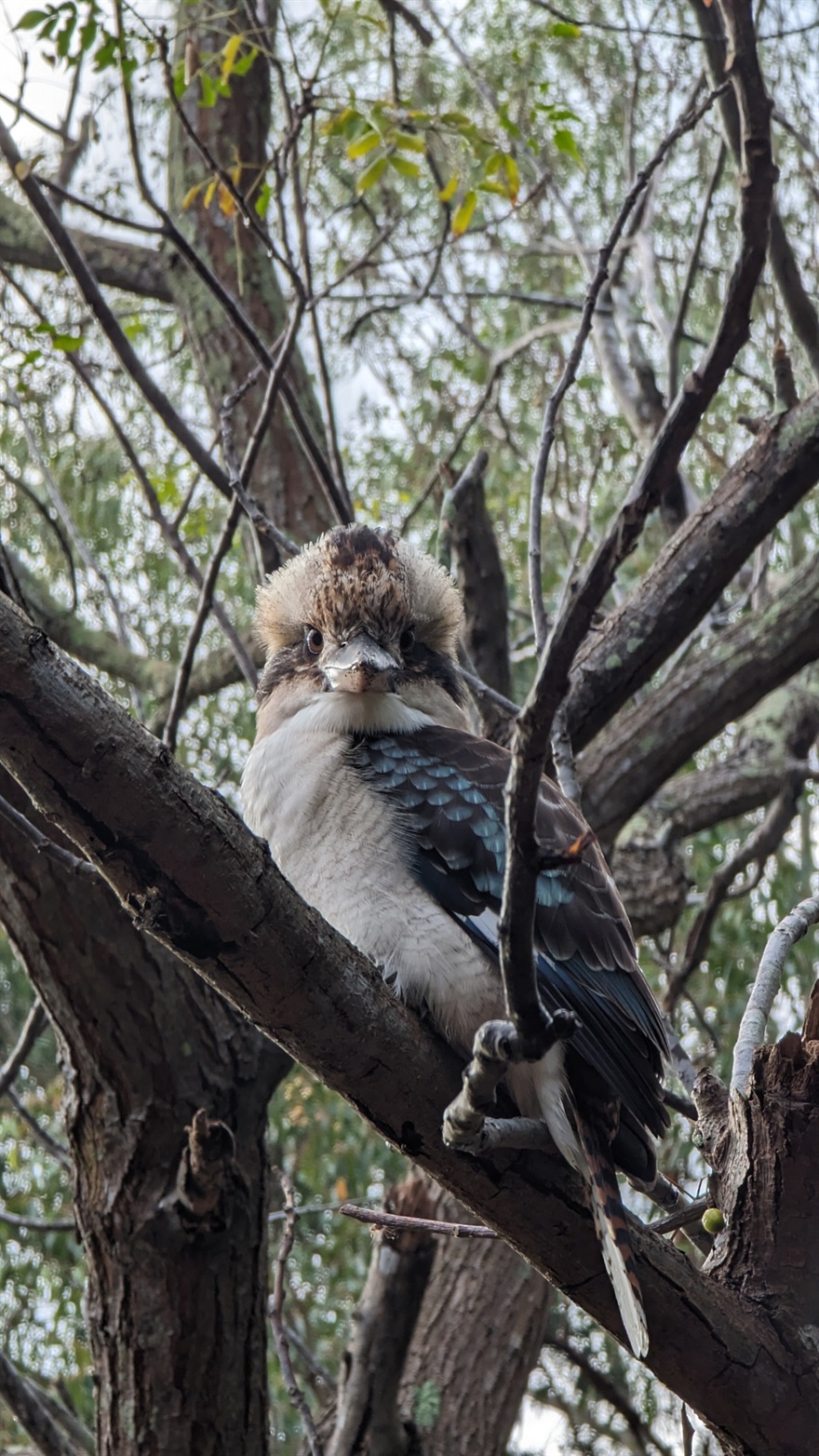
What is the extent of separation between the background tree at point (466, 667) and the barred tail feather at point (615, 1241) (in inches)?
2.1

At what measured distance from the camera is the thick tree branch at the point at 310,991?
1327 mm

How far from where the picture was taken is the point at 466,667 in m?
3.12

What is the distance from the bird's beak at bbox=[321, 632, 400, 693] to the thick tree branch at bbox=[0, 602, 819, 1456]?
2.33ft

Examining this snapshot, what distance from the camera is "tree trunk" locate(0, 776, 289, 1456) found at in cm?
261

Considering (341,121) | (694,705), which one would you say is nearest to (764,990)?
(694,705)

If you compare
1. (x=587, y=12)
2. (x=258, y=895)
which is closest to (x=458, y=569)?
(x=258, y=895)

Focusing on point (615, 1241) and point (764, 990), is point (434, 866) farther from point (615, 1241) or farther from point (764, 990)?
point (615, 1241)

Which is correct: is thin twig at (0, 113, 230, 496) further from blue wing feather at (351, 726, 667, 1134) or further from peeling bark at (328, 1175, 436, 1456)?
→ peeling bark at (328, 1175, 436, 1456)

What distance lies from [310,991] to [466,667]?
164 cm

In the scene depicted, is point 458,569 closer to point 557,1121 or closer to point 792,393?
point 792,393

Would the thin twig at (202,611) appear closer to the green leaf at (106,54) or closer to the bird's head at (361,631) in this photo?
the bird's head at (361,631)

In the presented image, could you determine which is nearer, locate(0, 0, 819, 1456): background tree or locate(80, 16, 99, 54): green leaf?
locate(0, 0, 819, 1456): background tree

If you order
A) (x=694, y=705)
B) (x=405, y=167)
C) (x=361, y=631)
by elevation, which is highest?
(x=405, y=167)

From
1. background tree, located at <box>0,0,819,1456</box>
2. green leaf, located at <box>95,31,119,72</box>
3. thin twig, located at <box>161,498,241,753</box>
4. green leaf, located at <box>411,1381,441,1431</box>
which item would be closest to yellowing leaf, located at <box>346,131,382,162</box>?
background tree, located at <box>0,0,819,1456</box>
